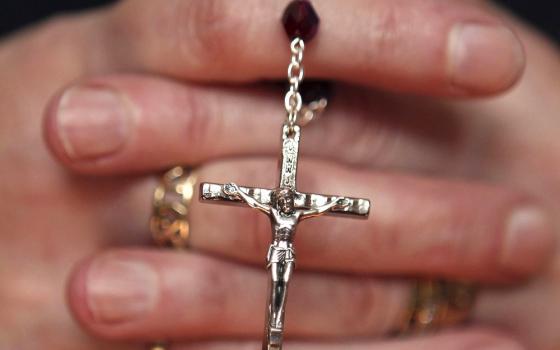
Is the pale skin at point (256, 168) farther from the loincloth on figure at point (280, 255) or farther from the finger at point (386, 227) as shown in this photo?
the loincloth on figure at point (280, 255)

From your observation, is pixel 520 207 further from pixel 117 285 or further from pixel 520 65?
pixel 117 285

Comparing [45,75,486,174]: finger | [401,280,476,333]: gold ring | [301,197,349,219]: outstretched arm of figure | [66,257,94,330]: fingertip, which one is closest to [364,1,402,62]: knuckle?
[45,75,486,174]: finger

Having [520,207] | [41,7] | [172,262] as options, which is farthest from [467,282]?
[41,7]

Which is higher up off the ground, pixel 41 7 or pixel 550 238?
pixel 41 7

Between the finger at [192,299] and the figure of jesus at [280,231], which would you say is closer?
the figure of jesus at [280,231]

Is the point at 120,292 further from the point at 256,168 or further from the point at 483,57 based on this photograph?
the point at 483,57

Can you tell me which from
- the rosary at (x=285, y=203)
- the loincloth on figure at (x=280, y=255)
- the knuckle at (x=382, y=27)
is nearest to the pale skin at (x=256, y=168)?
the knuckle at (x=382, y=27)
